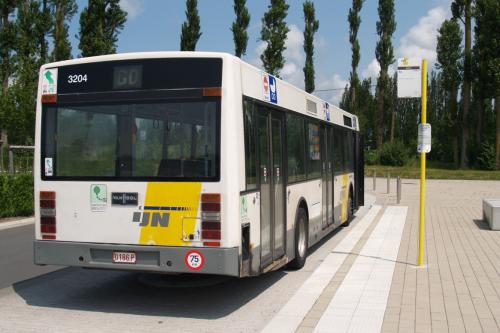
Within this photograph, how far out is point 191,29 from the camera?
156ft

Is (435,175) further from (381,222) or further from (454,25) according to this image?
(381,222)

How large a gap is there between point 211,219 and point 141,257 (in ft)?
3.06

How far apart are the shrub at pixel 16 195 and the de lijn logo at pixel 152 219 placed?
37.1ft

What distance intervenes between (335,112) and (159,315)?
7274 millimetres

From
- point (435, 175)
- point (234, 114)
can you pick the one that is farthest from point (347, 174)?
point (435, 175)

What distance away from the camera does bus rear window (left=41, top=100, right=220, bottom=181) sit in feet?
20.1

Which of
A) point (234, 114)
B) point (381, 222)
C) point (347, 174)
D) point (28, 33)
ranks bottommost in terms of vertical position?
point (381, 222)

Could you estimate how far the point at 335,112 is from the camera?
12422 mm

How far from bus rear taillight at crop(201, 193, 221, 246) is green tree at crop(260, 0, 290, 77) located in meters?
42.3

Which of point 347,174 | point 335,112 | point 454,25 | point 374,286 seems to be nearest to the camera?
point 374,286

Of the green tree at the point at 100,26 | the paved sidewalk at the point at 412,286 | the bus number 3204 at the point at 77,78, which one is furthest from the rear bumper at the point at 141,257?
the green tree at the point at 100,26

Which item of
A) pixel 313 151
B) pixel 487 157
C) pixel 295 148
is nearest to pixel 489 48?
pixel 487 157

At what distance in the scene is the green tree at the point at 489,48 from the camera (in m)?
45.4

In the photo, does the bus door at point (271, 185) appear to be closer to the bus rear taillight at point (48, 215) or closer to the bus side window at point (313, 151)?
the bus side window at point (313, 151)
